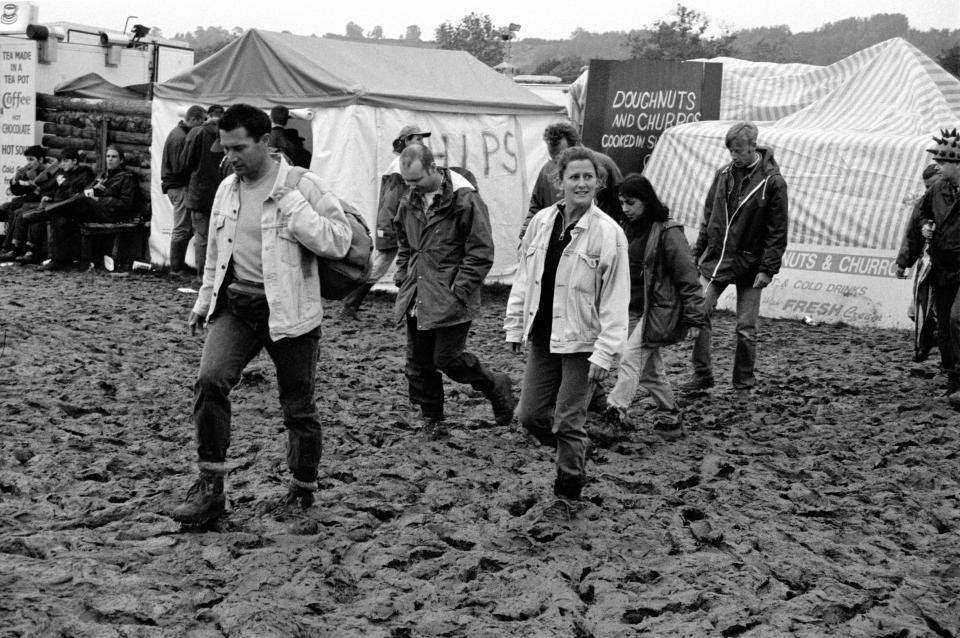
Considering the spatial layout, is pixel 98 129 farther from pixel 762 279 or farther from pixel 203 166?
pixel 762 279

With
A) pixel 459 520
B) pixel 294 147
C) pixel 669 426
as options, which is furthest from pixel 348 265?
pixel 294 147

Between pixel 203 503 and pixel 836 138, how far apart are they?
11239 millimetres

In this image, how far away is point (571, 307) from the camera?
5.67 m

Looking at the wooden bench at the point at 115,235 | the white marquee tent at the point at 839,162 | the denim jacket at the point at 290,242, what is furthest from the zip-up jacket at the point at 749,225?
the wooden bench at the point at 115,235

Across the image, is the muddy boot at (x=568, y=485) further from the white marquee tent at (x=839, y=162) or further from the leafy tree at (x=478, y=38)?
the leafy tree at (x=478, y=38)

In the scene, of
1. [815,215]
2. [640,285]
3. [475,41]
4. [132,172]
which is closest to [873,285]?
[815,215]

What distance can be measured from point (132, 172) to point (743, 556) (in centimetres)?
1220

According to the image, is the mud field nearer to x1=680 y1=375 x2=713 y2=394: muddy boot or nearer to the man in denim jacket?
x1=680 y1=375 x2=713 y2=394: muddy boot

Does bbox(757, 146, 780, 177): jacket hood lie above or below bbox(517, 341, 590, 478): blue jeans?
above

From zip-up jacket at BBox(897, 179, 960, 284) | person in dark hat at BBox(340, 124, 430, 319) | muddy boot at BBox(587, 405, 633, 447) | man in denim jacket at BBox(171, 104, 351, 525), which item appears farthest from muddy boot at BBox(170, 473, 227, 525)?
zip-up jacket at BBox(897, 179, 960, 284)

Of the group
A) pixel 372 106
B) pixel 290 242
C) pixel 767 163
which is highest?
pixel 372 106

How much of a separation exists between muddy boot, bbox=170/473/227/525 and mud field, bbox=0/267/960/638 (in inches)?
3.0

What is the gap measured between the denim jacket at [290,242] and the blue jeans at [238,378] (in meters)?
0.11

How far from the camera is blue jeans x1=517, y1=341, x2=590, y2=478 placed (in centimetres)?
575
